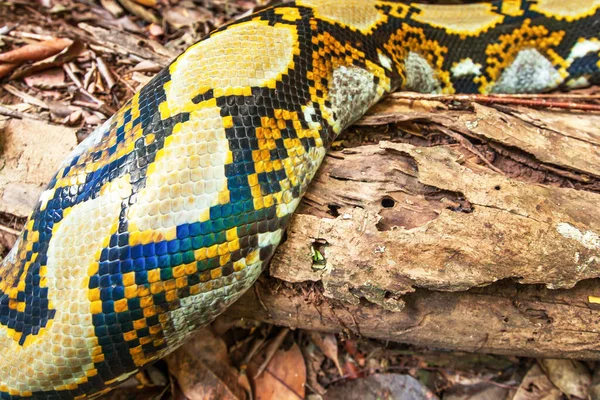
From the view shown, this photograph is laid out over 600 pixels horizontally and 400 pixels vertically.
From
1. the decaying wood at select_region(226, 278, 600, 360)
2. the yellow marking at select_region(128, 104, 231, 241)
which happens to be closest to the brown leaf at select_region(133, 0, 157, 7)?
the yellow marking at select_region(128, 104, 231, 241)

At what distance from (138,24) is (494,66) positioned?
117 inches

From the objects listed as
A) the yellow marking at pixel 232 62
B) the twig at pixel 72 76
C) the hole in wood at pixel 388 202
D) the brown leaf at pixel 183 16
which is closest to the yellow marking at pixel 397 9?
the yellow marking at pixel 232 62

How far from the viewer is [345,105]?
261cm

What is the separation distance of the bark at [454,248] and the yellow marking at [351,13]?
33.7 inches

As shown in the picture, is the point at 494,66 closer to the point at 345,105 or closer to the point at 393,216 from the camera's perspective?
the point at 345,105

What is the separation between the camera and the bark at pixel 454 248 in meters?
2.15

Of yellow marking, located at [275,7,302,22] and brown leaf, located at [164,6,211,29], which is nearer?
yellow marking, located at [275,7,302,22]

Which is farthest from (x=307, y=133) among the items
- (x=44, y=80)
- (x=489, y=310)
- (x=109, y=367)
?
(x=44, y=80)

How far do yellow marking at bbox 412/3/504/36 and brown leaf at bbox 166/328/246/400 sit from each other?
8.75ft

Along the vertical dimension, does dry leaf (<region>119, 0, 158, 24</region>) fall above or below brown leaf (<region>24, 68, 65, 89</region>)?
above

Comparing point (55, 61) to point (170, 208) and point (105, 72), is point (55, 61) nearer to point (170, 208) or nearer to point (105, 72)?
point (105, 72)

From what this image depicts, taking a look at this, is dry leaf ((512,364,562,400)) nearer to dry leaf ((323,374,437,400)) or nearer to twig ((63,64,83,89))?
dry leaf ((323,374,437,400))

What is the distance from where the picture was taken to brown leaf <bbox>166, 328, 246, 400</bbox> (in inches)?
106

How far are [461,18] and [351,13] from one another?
973 millimetres
